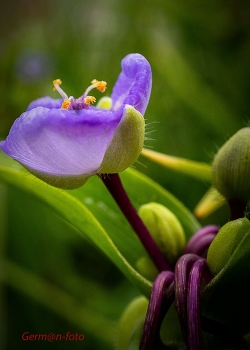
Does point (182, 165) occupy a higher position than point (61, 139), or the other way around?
point (61, 139)

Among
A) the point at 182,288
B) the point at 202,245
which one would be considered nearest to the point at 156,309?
the point at 182,288

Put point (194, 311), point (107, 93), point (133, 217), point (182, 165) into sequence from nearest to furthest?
point (194, 311), point (133, 217), point (182, 165), point (107, 93)

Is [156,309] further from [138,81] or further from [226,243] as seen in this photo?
[138,81]

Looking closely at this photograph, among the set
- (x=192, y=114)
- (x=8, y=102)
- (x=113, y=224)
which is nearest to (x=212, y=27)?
(x=192, y=114)

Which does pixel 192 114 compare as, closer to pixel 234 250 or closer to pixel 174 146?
pixel 174 146

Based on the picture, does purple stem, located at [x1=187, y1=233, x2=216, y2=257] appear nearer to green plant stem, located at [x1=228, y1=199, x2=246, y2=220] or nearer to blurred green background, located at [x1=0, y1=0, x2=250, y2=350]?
green plant stem, located at [x1=228, y1=199, x2=246, y2=220]

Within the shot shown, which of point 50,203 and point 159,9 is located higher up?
point 159,9
